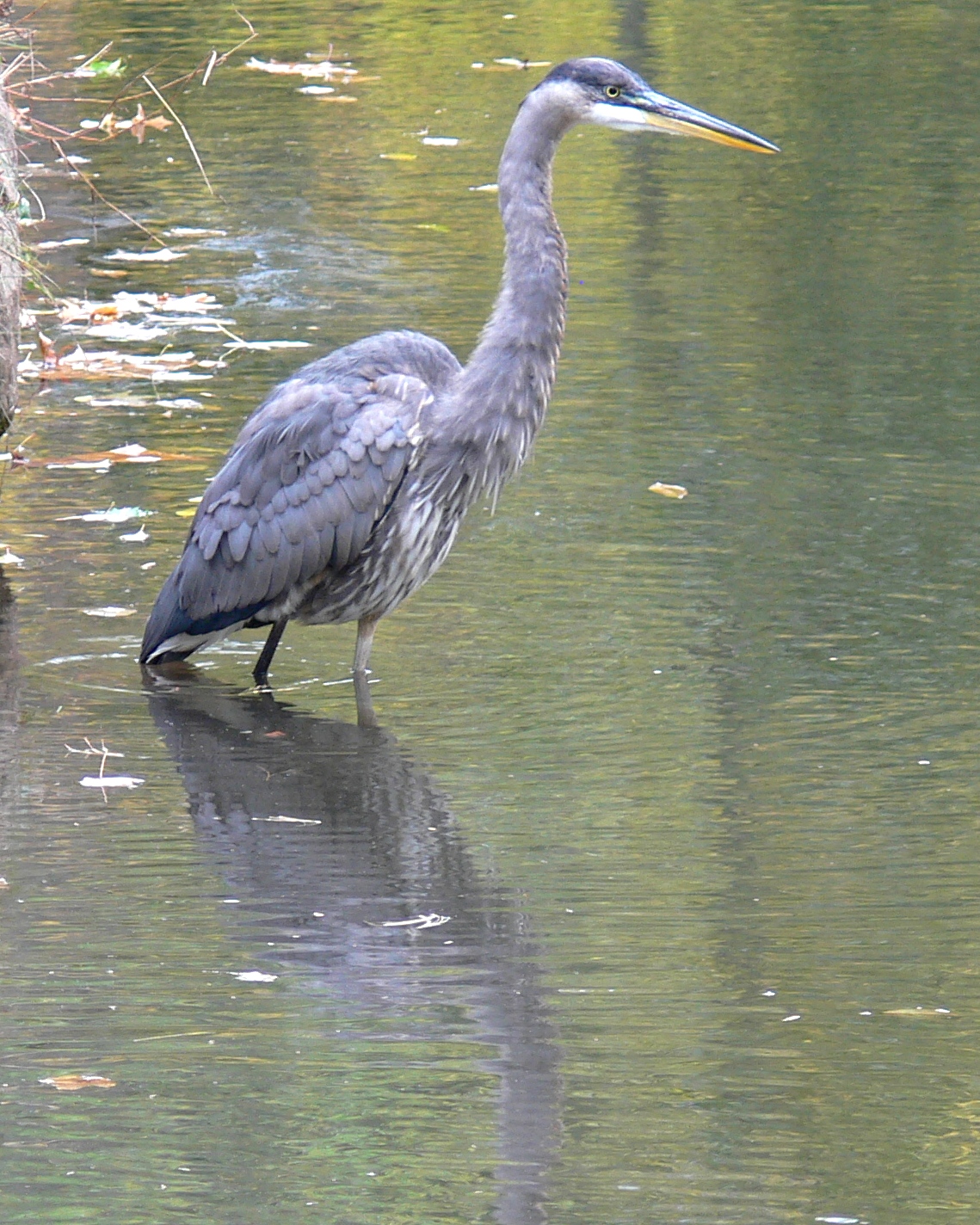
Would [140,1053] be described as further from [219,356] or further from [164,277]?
[164,277]

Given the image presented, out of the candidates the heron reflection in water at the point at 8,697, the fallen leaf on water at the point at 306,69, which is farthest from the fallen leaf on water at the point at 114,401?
the fallen leaf on water at the point at 306,69

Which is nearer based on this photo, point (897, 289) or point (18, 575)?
point (18, 575)

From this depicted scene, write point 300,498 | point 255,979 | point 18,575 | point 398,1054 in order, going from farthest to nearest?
point 18,575 < point 300,498 < point 255,979 < point 398,1054

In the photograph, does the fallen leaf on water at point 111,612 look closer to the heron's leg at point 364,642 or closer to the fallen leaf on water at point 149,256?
the heron's leg at point 364,642

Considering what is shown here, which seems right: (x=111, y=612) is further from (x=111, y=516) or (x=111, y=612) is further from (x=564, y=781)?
(x=564, y=781)

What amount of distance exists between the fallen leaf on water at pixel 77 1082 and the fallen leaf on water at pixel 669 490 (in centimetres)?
439

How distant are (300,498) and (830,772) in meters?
1.97

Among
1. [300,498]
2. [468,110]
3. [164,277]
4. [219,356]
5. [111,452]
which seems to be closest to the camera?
[300,498]

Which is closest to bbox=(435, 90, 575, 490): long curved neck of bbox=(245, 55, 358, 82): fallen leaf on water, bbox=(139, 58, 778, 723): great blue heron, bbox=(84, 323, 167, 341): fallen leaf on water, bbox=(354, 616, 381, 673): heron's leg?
bbox=(139, 58, 778, 723): great blue heron

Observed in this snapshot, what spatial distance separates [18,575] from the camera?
7977 mm

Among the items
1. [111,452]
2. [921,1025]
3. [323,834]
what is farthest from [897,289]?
[921,1025]

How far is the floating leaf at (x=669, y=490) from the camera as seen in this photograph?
8461mm

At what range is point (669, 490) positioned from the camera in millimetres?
8484

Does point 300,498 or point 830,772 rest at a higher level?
point 300,498
